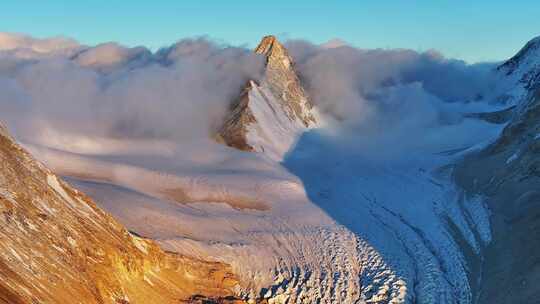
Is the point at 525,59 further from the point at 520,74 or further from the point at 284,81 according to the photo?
the point at 284,81

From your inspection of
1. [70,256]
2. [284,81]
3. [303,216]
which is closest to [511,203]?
[303,216]

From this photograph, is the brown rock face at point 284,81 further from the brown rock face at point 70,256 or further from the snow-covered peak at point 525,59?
the brown rock face at point 70,256

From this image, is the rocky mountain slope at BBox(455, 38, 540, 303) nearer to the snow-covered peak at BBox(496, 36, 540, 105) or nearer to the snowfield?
the snowfield

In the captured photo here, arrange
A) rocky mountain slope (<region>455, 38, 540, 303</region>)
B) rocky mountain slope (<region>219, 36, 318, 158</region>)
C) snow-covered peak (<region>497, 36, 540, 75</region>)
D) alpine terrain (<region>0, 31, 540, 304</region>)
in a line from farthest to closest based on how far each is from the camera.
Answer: snow-covered peak (<region>497, 36, 540, 75</region>)
rocky mountain slope (<region>219, 36, 318, 158</region>)
rocky mountain slope (<region>455, 38, 540, 303</region>)
alpine terrain (<region>0, 31, 540, 304</region>)

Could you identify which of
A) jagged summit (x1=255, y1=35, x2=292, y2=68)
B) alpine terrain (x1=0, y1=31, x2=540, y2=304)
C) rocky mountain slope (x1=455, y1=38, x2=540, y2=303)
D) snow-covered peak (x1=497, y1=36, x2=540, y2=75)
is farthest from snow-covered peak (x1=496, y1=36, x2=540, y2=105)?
jagged summit (x1=255, y1=35, x2=292, y2=68)

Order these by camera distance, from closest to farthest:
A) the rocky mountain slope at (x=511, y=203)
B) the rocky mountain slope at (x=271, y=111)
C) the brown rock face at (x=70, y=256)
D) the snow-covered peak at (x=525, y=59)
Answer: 1. the brown rock face at (x=70, y=256)
2. the rocky mountain slope at (x=511, y=203)
3. the rocky mountain slope at (x=271, y=111)
4. the snow-covered peak at (x=525, y=59)

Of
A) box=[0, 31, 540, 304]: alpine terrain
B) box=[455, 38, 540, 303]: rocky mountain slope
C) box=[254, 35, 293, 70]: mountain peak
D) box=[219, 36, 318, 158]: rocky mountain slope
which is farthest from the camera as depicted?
box=[254, 35, 293, 70]: mountain peak

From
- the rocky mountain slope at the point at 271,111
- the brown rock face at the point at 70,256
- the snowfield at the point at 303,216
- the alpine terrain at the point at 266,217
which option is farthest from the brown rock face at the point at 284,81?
the brown rock face at the point at 70,256
